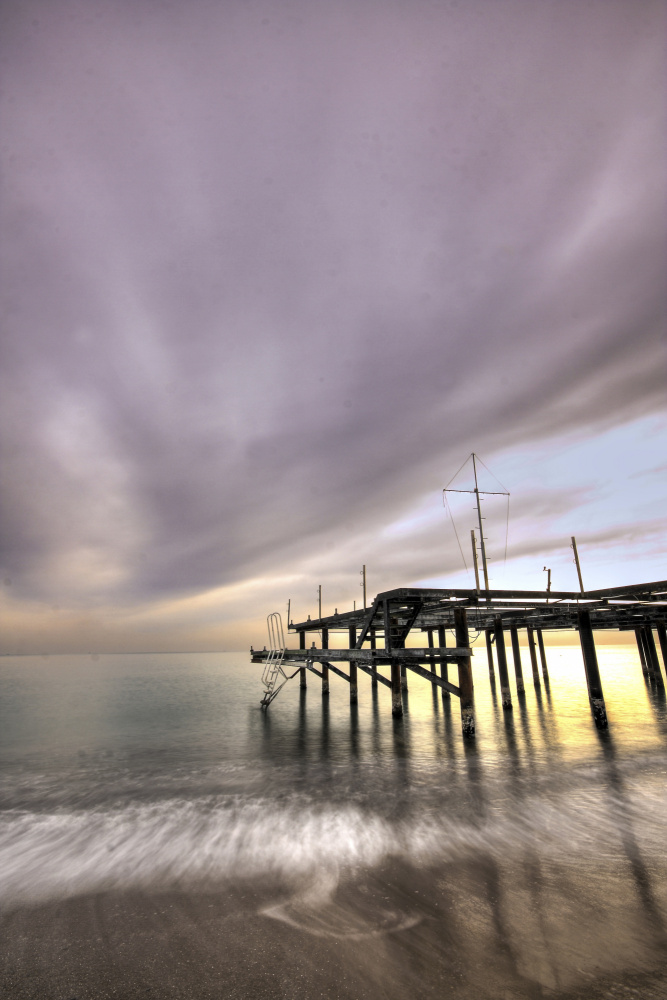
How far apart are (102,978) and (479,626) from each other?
30127mm

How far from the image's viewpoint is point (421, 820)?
926 cm

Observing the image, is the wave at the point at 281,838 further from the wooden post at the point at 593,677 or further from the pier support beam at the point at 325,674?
the pier support beam at the point at 325,674

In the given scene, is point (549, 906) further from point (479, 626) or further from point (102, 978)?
point (479, 626)

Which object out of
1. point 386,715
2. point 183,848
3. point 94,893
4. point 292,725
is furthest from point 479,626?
point 94,893

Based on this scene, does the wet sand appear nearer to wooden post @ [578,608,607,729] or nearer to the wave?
the wave

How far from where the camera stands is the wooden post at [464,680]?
639 inches

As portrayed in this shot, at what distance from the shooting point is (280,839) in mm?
8695

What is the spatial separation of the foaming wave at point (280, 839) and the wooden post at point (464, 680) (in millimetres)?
5423

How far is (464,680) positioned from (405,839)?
8.70m

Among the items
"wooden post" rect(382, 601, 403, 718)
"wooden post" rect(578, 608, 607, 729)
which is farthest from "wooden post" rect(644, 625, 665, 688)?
"wooden post" rect(382, 601, 403, 718)

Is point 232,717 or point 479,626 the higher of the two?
point 479,626

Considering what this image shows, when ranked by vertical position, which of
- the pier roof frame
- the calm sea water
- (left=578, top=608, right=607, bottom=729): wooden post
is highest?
the pier roof frame

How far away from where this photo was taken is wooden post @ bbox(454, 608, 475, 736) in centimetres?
1623

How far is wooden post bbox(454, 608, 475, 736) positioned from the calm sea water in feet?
2.74
